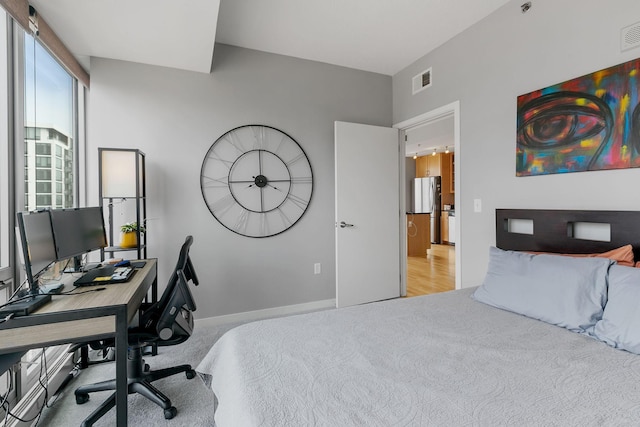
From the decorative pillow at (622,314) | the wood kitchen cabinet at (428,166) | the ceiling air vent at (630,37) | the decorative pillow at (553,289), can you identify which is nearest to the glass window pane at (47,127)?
the decorative pillow at (553,289)

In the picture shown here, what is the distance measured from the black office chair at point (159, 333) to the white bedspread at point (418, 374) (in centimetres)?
45

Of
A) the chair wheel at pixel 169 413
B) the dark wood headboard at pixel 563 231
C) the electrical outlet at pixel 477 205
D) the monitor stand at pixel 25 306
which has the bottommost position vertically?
the chair wheel at pixel 169 413

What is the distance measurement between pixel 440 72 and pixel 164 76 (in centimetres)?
256

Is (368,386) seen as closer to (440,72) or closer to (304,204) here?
(304,204)

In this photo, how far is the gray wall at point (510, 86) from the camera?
179cm

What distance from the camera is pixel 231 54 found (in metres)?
2.95

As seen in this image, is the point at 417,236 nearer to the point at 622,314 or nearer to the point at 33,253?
the point at 622,314

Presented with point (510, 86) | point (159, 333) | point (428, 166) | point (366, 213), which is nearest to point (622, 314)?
point (510, 86)

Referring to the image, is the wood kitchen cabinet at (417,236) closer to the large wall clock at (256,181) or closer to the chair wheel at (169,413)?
the large wall clock at (256,181)

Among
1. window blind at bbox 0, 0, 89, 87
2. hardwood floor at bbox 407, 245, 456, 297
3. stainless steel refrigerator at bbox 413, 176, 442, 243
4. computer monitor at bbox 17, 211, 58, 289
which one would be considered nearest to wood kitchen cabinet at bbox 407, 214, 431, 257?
hardwood floor at bbox 407, 245, 456, 297

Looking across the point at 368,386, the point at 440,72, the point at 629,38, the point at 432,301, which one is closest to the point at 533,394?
the point at 368,386

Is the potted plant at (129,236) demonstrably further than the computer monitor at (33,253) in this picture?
Yes

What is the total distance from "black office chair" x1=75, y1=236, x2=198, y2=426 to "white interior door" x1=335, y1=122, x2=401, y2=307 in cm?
180

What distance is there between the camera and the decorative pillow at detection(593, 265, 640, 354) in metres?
1.20
